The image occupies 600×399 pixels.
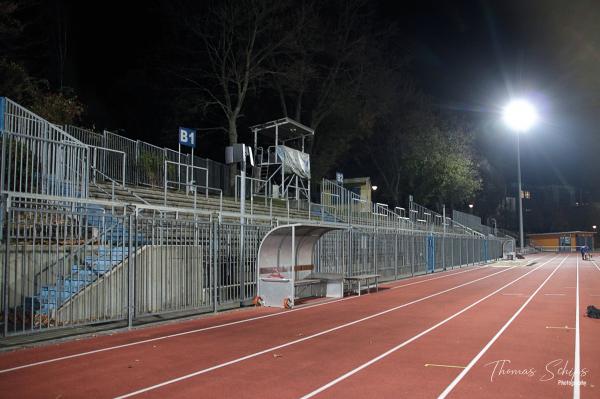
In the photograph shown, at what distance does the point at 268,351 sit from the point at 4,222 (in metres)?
5.18

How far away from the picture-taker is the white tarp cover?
28.3 meters

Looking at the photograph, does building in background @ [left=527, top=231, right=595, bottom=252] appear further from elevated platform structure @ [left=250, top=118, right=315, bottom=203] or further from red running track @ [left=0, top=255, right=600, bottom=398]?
red running track @ [left=0, top=255, right=600, bottom=398]

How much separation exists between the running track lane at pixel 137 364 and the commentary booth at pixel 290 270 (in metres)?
3.26

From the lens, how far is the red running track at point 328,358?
262 inches

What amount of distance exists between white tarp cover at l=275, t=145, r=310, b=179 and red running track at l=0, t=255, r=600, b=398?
15.2 meters

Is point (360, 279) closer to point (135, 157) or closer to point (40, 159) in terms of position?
point (135, 157)

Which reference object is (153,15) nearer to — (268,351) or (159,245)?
(159,245)

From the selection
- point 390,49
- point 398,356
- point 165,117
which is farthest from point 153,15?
point 398,356

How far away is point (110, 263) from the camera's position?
11117 millimetres

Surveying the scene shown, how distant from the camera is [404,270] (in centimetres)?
2861

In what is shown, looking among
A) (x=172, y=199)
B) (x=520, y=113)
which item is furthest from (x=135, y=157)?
(x=520, y=113)

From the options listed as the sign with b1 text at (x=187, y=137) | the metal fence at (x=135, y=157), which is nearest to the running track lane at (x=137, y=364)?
the metal fence at (x=135, y=157)

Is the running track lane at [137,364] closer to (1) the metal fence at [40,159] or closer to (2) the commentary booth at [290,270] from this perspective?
(2) the commentary booth at [290,270]

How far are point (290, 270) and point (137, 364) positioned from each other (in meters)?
8.58
